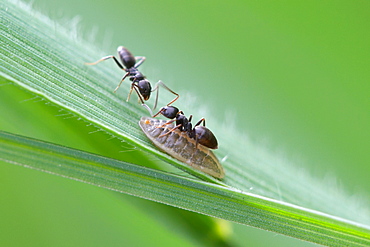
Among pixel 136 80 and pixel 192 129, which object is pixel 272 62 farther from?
pixel 192 129

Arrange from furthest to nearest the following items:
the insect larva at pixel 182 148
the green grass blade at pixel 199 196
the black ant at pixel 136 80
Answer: the black ant at pixel 136 80 < the insect larva at pixel 182 148 < the green grass blade at pixel 199 196

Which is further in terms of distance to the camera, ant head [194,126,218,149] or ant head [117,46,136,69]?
ant head [117,46,136,69]

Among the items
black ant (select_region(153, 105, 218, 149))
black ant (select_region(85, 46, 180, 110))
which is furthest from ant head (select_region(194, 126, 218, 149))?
black ant (select_region(85, 46, 180, 110))

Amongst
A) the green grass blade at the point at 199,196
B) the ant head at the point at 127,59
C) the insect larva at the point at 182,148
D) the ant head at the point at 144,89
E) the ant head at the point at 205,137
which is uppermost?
the ant head at the point at 127,59

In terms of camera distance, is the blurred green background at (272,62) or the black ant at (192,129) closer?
the black ant at (192,129)

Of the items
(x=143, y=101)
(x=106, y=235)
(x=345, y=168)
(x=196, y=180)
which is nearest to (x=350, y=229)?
(x=196, y=180)

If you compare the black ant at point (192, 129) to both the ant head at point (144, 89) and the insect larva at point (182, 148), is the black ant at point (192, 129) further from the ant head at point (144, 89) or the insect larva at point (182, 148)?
the ant head at point (144, 89)

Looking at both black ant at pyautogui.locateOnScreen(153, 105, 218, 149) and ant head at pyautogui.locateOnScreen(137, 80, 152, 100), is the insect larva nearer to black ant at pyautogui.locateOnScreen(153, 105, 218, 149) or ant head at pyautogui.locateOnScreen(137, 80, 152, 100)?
black ant at pyautogui.locateOnScreen(153, 105, 218, 149)

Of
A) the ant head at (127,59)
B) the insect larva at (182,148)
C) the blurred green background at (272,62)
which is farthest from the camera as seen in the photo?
the blurred green background at (272,62)

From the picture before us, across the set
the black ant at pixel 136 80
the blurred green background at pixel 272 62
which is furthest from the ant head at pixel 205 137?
the blurred green background at pixel 272 62
